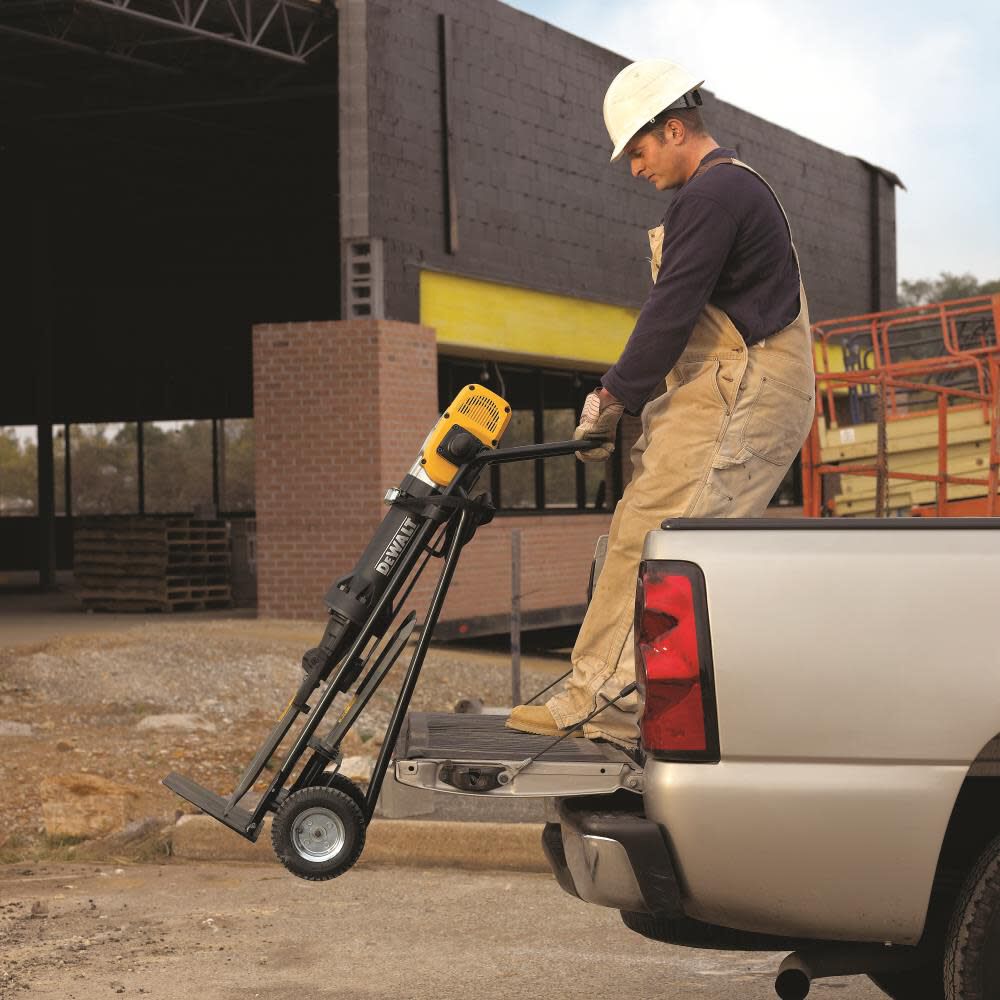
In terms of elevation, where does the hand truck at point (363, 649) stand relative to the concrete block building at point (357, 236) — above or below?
below

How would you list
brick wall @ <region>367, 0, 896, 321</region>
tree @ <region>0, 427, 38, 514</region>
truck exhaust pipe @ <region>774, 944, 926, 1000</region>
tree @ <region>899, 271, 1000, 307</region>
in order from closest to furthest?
truck exhaust pipe @ <region>774, 944, 926, 1000</region>
brick wall @ <region>367, 0, 896, 321</region>
tree @ <region>0, 427, 38, 514</region>
tree @ <region>899, 271, 1000, 307</region>

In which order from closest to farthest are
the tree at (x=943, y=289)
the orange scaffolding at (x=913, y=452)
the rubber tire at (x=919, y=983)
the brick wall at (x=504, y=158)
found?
the rubber tire at (x=919, y=983) → the orange scaffolding at (x=913, y=452) → the brick wall at (x=504, y=158) → the tree at (x=943, y=289)

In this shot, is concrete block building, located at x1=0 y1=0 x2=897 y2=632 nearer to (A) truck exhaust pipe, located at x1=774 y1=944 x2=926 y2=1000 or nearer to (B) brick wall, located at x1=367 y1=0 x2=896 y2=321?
(B) brick wall, located at x1=367 y1=0 x2=896 y2=321

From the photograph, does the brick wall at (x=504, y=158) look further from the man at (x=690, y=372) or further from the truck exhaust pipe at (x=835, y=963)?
the truck exhaust pipe at (x=835, y=963)

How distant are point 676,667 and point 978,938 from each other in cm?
94

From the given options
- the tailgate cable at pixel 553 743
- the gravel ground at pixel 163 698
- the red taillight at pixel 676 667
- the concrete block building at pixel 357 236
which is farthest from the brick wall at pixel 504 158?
the red taillight at pixel 676 667

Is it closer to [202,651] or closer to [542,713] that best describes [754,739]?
[542,713]

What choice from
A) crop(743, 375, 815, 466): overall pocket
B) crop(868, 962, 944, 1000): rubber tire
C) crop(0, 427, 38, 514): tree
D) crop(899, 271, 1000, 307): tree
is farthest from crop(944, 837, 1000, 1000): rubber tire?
crop(899, 271, 1000, 307): tree

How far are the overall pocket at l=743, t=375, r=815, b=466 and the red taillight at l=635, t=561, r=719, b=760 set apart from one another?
1.00 m

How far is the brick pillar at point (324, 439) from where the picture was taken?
58.6 feet

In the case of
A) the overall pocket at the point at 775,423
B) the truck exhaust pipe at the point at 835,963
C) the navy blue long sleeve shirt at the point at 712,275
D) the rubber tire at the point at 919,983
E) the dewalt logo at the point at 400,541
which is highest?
the navy blue long sleeve shirt at the point at 712,275

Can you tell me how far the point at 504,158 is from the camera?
2031 centimetres

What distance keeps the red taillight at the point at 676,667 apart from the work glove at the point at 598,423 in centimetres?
97

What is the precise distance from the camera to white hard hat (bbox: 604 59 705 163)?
16.3ft
